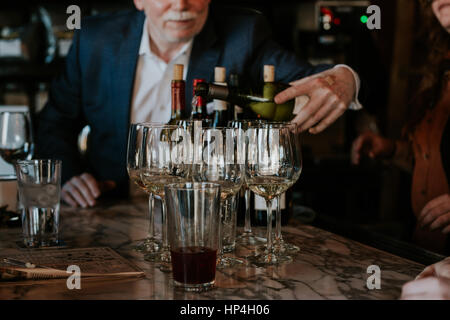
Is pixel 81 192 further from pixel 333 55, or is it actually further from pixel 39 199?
pixel 333 55

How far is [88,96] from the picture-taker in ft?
6.93

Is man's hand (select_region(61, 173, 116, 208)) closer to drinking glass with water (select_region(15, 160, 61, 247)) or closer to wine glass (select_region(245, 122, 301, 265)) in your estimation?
drinking glass with water (select_region(15, 160, 61, 247))

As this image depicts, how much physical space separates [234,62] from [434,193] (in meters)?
0.88

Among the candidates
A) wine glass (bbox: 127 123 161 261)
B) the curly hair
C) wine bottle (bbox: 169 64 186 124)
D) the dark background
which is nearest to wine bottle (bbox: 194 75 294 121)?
wine bottle (bbox: 169 64 186 124)

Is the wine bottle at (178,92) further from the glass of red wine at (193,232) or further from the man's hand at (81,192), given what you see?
the glass of red wine at (193,232)

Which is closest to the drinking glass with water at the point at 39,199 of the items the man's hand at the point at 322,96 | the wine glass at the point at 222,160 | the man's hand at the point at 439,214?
the wine glass at the point at 222,160

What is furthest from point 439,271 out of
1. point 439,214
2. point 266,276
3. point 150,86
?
point 150,86

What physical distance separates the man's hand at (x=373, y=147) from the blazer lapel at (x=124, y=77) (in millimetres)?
933

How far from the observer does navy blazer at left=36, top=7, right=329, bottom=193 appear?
2016 millimetres

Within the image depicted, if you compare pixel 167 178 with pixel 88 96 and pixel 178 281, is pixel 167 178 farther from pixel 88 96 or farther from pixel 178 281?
pixel 88 96

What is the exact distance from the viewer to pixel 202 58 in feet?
6.63

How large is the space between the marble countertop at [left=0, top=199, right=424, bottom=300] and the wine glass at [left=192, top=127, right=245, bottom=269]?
12cm

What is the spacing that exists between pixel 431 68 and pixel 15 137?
1.49 meters
